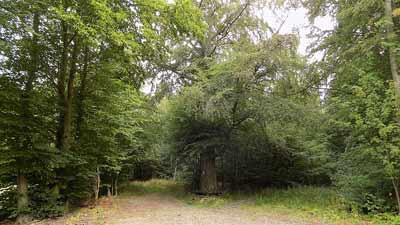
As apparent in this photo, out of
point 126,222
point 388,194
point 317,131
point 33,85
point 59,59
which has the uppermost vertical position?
point 59,59

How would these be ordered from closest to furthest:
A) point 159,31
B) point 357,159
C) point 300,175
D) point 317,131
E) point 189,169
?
point 357,159 → point 159,31 → point 317,131 → point 300,175 → point 189,169

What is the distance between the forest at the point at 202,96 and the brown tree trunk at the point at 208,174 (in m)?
0.05

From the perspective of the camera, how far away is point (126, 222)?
620 centimetres

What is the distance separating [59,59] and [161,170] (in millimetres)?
12504

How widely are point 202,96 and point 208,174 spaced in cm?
430

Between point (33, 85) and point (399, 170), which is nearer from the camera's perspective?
point (399, 170)

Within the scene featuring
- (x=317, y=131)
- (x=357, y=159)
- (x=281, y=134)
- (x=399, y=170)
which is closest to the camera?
(x=399, y=170)

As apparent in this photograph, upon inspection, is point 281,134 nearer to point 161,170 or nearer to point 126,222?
point 126,222

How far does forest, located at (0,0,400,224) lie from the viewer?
5965mm

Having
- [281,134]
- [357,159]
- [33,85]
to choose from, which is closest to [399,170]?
[357,159]

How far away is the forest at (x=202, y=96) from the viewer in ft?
19.6

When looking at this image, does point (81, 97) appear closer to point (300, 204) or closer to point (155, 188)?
point (300, 204)

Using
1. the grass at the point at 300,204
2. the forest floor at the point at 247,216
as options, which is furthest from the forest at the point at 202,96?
the forest floor at the point at 247,216

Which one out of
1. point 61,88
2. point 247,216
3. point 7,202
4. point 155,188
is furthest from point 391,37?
point 155,188
